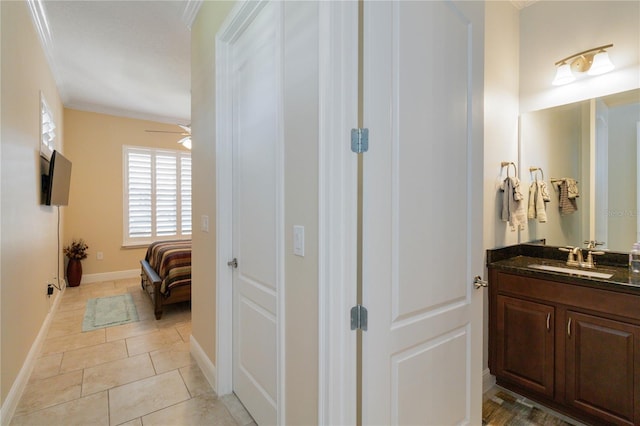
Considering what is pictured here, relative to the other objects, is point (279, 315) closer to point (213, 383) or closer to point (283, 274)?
point (283, 274)

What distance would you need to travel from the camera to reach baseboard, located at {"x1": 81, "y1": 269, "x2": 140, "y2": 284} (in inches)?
197

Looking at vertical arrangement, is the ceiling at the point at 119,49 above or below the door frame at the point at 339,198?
above

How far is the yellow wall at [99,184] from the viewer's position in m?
4.91

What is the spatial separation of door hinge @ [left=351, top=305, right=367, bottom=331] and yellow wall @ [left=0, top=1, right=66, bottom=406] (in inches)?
84.0

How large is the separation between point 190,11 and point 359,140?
242cm

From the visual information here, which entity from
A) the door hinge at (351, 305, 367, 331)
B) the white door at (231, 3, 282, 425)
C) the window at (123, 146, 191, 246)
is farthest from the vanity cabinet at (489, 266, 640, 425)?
the window at (123, 146, 191, 246)

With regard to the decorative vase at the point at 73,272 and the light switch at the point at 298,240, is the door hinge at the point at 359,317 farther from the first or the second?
the decorative vase at the point at 73,272

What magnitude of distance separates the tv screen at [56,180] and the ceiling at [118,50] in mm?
1186

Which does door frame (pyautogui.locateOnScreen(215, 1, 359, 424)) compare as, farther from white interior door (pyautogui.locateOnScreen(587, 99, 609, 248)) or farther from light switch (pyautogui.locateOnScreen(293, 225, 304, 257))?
white interior door (pyautogui.locateOnScreen(587, 99, 609, 248))

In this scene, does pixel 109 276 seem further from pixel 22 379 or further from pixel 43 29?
pixel 43 29

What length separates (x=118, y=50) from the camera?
10.6ft

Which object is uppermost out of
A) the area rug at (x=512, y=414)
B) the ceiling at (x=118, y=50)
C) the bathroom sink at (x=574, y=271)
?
the ceiling at (x=118, y=50)

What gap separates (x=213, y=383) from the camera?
2109 millimetres

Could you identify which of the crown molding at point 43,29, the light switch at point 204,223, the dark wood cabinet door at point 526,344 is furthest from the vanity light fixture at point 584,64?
the crown molding at point 43,29
